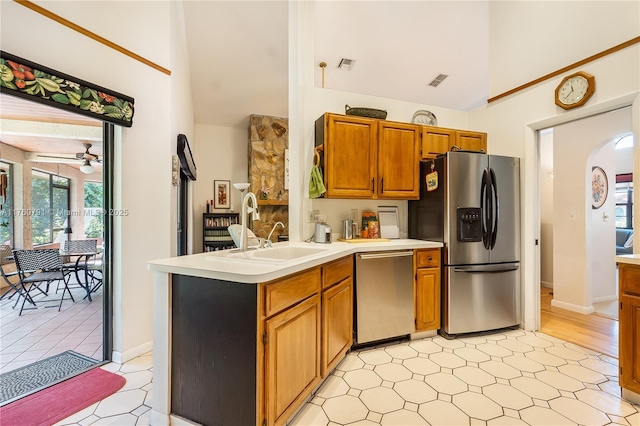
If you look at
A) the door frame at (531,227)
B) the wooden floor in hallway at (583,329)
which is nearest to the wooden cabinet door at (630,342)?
the wooden floor in hallway at (583,329)

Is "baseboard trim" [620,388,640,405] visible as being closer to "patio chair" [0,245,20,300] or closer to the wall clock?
the wall clock

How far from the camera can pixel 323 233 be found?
2701 millimetres

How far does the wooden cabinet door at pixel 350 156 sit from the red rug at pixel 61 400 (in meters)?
2.21

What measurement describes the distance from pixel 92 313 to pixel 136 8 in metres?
3.17

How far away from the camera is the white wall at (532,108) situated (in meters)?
2.30

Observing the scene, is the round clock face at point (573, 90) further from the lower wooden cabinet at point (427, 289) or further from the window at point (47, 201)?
the window at point (47, 201)

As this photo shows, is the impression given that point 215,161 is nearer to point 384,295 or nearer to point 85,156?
point 85,156

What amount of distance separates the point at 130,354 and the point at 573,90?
4517mm

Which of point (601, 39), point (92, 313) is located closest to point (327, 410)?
point (92, 313)

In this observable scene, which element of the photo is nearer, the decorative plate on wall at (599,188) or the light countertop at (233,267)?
the light countertop at (233,267)

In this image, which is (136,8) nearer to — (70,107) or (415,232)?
(70,107)

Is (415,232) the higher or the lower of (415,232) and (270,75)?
the lower

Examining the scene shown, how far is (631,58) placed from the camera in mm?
2246

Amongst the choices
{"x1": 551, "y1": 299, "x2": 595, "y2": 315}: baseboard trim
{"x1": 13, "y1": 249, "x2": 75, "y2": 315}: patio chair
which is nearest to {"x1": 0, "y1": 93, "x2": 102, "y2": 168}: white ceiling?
{"x1": 13, "y1": 249, "x2": 75, "y2": 315}: patio chair
